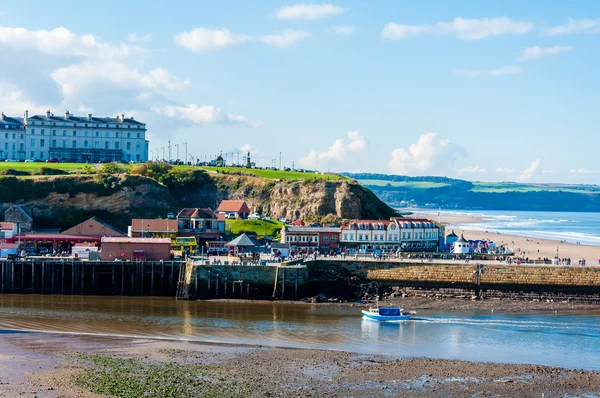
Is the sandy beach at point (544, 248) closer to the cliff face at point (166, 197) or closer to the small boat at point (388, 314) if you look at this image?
the cliff face at point (166, 197)

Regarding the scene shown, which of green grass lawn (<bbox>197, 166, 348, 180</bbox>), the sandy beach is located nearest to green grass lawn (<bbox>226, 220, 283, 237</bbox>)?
the sandy beach

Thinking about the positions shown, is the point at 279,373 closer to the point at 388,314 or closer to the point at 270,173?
the point at 388,314

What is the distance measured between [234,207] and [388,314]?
5020 centimetres

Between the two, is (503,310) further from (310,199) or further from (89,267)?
(310,199)

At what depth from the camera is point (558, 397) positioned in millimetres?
39094

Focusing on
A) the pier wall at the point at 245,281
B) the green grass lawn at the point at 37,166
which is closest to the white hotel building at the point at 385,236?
the pier wall at the point at 245,281

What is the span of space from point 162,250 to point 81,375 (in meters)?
33.1

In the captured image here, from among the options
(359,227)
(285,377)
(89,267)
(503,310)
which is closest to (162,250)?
(89,267)

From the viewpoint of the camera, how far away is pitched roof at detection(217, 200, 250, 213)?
4156 inches

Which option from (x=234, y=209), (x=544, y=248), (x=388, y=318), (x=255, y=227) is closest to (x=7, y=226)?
(x=255, y=227)

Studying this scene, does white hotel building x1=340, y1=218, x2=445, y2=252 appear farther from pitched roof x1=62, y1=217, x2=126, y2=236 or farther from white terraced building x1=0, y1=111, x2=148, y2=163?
white terraced building x1=0, y1=111, x2=148, y2=163

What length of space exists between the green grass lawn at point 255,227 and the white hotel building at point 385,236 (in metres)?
11.5

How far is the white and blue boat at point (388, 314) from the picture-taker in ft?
191

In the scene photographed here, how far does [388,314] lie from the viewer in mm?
58562
